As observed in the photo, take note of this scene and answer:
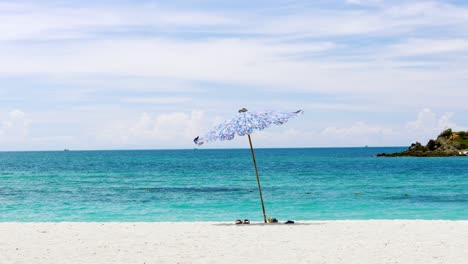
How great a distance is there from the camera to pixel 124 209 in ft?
101

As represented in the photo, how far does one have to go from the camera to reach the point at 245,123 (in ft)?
54.5

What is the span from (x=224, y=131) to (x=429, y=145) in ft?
394

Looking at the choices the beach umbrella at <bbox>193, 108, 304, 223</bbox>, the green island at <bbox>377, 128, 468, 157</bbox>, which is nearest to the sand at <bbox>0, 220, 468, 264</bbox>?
the beach umbrella at <bbox>193, 108, 304, 223</bbox>

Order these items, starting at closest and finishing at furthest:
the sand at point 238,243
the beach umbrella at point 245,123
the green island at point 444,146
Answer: the sand at point 238,243 → the beach umbrella at point 245,123 → the green island at point 444,146

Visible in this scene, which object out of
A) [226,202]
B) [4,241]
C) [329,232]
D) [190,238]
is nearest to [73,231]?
[4,241]

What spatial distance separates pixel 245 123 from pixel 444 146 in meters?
118

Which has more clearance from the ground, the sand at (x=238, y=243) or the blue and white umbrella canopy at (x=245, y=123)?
the blue and white umbrella canopy at (x=245, y=123)

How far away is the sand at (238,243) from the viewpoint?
1226 cm

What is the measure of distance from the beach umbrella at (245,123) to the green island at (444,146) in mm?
111418

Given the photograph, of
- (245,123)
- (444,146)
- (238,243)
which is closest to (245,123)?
(245,123)

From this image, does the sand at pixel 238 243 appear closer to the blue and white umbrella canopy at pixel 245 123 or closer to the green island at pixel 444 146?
the blue and white umbrella canopy at pixel 245 123

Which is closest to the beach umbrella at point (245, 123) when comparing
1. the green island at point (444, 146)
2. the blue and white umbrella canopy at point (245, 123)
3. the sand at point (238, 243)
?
the blue and white umbrella canopy at point (245, 123)

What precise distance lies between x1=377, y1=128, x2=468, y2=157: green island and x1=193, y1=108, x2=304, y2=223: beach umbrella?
366ft

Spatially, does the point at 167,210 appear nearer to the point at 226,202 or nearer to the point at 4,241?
the point at 226,202
